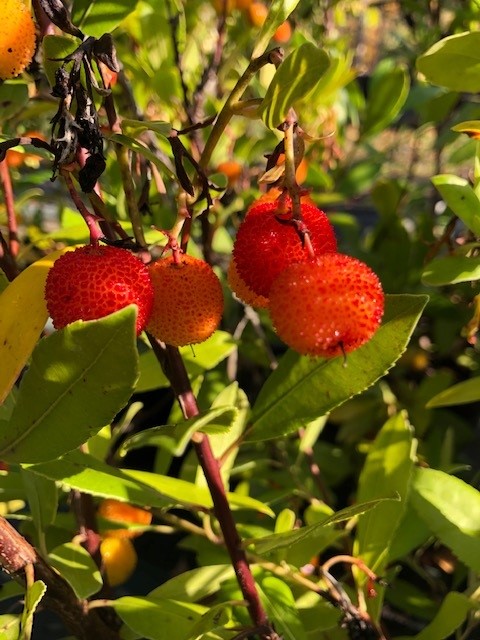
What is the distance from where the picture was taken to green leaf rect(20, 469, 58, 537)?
0.72 m

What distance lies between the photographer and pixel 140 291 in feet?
1.54

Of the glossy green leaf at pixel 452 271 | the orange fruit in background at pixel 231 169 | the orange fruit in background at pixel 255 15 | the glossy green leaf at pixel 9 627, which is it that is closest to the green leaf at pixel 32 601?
the glossy green leaf at pixel 9 627

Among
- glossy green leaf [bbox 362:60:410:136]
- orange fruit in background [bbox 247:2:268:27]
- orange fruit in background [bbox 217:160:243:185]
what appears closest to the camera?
glossy green leaf [bbox 362:60:410:136]

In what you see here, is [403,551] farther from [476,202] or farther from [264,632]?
[476,202]

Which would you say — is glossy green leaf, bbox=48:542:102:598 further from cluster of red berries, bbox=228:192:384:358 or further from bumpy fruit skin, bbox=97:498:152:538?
cluster of red berries, bbox=228:192:384:358

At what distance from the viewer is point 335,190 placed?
1.59m

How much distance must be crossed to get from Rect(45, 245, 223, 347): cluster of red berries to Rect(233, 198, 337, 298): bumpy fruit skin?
4cm

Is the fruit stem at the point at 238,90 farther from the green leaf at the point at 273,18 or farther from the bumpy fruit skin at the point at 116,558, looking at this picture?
the bumpy fruit skin at the point at 116,558

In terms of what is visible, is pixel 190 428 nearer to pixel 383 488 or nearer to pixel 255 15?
pixel 383 488

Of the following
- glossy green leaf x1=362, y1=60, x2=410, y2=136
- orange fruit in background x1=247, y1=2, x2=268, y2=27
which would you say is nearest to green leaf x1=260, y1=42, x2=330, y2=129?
glossy green leaf x1=362, y1=60, x2=410, y2=136

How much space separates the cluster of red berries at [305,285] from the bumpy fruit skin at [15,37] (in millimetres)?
221

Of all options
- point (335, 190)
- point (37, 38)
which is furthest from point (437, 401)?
point (335, 190)

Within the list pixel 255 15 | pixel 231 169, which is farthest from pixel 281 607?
pixel 255 15

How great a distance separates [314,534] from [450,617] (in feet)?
0.74
